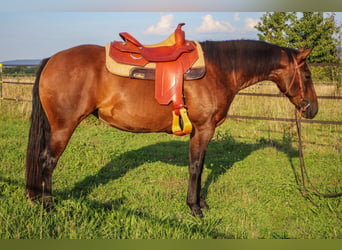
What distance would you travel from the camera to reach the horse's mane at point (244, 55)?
3713 millimetres

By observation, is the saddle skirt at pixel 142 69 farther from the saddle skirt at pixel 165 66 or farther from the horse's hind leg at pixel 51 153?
the horse's hind leg at pixel 51 153

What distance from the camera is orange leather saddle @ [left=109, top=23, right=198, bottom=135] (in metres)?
3.42

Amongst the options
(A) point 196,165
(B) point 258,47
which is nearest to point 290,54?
(B) point 258,47

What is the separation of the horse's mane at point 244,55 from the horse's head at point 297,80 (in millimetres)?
84

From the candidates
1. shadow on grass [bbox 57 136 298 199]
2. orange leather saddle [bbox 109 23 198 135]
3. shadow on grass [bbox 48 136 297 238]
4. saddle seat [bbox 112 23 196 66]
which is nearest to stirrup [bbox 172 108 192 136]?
orange leather saddle [bbox 109 23 198 135]

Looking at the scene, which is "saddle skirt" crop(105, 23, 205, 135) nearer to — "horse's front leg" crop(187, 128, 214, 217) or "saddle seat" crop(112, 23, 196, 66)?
"saddle seat" crop(112, 23, 196, 66)

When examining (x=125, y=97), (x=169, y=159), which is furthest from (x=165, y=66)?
(x=169, y=159)

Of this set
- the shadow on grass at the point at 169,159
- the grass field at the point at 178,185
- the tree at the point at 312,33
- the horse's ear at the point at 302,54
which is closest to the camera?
the grass field at the point at 178,185

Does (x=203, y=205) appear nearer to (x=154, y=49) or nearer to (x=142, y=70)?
(x=142, y=70)

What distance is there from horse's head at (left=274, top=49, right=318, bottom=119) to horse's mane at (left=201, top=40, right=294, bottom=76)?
0.27 ft

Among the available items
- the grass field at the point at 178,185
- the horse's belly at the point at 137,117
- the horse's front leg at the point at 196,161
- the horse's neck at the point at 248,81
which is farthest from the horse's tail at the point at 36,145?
the horse's neck at the point at 248,81

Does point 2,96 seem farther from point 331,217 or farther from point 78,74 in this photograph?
point 331,217

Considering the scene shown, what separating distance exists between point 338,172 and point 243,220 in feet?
9.09

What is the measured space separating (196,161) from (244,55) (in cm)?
148
